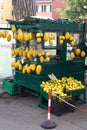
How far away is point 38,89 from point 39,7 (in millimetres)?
53416

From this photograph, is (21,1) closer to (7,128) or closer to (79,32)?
(79,32)

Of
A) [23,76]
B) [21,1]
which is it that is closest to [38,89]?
[23,76]

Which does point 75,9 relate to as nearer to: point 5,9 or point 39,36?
point 39,36

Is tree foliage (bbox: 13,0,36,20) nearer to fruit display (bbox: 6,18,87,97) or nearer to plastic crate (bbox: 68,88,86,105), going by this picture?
fruit display (bbox: 6,18,87,97)

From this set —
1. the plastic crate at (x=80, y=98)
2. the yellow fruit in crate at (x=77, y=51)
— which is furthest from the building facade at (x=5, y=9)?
the plastic crate at (x=80, y=98)

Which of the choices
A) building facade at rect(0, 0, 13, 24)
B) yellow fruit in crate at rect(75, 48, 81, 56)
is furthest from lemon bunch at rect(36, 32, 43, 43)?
building facade at rect(0, 0, 13, 24)

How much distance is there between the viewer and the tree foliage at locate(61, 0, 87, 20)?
26.1m

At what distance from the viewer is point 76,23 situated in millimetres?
10156

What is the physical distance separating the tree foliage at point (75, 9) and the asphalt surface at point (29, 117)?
16704 millimetres

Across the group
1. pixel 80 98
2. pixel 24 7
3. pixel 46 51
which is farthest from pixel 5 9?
pixel 46 51

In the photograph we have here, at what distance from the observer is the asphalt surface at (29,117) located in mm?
8062

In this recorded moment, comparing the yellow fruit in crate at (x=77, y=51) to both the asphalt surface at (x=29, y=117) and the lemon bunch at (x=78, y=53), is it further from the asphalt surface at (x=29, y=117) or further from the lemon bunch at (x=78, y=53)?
the asphalt surface at (x=29, y=117)

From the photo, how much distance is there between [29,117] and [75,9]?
64.0 ft

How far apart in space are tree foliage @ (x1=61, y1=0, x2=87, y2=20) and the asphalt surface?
54.8 ft
